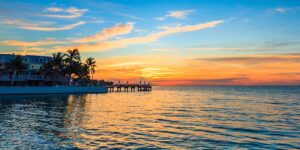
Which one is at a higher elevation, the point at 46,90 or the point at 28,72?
the point at 28,72

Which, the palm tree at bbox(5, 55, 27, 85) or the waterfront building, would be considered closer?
the palm tree at bbox(5, 55, 27, 85)

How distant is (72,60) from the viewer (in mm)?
111625

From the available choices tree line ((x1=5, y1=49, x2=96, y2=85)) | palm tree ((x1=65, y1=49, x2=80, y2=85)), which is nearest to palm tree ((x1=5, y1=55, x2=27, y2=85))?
tree line ((x1=5, y1=49, x2=96, y2=85))

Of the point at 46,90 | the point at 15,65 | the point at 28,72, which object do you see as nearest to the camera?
the point at 15,65

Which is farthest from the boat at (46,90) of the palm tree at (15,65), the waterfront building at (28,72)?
the waterfront building at (28,72)

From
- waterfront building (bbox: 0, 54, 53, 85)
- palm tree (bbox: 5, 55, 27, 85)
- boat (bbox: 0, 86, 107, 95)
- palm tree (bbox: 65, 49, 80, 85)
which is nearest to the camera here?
boat (bbox: 0, 86, 107, 95)

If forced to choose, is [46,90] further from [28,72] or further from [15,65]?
[15,65]

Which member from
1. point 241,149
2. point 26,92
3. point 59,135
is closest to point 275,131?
point 241,149

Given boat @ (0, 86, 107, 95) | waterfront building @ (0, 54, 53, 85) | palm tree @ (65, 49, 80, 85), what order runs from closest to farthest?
boat @ (0, 86, 107, 95), waterfront building @ (0, 54, 53, 85), palm tree @ (65, 49, 80, 85)

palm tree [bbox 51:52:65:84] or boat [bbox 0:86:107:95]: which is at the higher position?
palm tree [bbox 51:52:65:84]

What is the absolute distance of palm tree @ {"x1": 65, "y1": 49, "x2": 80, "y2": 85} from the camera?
10995cm

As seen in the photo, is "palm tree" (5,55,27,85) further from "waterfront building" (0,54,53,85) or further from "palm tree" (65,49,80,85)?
"palm tree" (65,49,80,85)

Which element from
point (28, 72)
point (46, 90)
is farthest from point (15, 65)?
point (28, 72)

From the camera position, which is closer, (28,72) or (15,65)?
(15,65)
